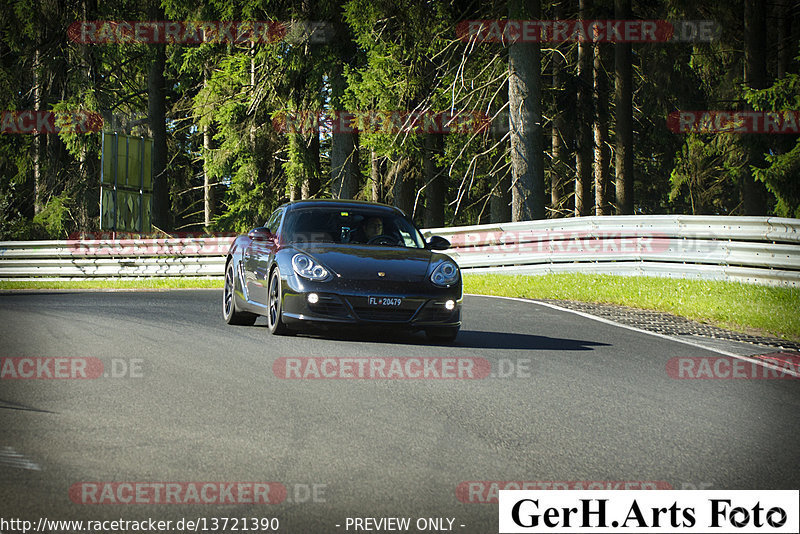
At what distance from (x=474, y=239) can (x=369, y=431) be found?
14.7 m

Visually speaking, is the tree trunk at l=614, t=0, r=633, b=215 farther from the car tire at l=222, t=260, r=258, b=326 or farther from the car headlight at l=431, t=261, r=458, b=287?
the car headlight at l=431, t=261, r=458, b=287

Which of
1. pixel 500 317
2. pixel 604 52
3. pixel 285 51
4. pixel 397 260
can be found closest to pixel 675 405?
pixel 397 260

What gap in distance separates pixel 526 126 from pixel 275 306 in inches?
514

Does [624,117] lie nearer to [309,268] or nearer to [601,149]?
[601,149]

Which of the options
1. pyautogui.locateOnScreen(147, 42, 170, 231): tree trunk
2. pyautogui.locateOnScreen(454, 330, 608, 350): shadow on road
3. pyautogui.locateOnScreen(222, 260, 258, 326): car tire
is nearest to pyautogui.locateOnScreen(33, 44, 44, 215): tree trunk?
pyautogui.locateOnScreen(147, 42, 170, 231): tree trunk

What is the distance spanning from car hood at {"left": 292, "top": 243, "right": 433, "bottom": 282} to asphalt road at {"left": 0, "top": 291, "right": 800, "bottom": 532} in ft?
2.34

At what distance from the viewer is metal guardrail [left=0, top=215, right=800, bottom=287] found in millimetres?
15016

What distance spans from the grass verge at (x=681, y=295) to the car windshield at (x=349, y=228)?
4.30m

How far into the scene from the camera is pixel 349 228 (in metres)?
11.4

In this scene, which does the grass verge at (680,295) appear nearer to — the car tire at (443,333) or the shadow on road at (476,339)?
the shadow on road at (476,339)

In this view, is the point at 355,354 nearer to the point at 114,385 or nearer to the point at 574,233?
the point at 114,385

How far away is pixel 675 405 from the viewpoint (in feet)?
24.2

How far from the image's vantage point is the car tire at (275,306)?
10.4 metres

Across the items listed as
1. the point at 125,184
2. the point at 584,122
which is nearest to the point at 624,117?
the point at 584,122
